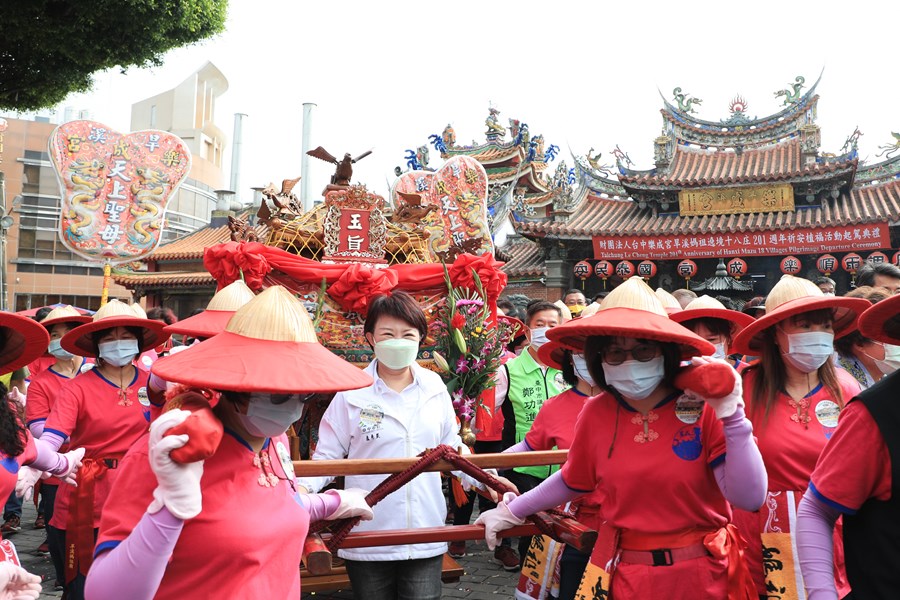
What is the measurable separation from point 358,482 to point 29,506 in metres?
6.56

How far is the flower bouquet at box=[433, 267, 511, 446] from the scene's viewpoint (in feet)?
16.3

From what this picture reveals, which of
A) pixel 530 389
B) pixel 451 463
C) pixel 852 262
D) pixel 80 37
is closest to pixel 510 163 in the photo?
pixel 852 262

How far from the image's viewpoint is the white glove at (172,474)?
5.23ft

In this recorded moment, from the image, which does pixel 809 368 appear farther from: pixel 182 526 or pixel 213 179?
pixel 213 179

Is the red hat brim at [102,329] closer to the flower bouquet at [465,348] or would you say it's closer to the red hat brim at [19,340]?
the red hat brim at [19,340]

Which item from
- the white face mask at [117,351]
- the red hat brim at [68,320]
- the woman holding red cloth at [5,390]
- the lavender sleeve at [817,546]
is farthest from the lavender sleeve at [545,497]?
the red hat brim at [68,320]

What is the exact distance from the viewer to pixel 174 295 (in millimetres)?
24734

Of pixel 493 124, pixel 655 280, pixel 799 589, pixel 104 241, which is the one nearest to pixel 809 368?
pixel 799 589

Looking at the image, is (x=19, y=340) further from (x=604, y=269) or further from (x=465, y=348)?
(x=604, y=269)

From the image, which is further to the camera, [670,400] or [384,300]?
[384,300]

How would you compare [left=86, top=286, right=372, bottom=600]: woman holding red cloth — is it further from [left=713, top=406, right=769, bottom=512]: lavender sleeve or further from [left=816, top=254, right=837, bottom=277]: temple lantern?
[left=816, top=254, right=837, bottom=277]: temple lantern

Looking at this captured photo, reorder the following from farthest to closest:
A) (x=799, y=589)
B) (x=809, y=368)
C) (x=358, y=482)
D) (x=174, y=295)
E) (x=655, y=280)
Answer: (x=174, y=295)
(x=655, y=280)
(x=358, y=482)
(x=809, y=368)
(x=799, y=589)

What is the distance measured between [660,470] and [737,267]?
655 inches

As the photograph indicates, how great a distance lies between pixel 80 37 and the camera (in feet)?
29.4
